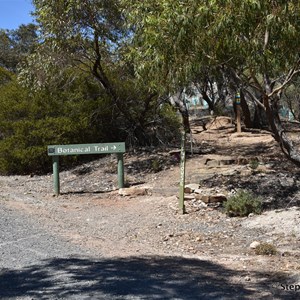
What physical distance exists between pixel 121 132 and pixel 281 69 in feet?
32.0

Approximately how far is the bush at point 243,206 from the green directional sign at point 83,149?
4.01 m

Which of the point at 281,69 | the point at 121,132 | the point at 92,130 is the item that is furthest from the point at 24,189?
the point at 281,69

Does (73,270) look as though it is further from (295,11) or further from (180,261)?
(295,11)

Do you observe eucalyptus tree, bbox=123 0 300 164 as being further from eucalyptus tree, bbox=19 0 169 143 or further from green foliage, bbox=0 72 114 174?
green foliage, bbox=0 72 114 174

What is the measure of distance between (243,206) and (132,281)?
185 inches

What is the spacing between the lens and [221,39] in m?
8.41

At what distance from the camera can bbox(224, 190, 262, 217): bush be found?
9.92m

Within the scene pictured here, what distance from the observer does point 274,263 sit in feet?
22.1

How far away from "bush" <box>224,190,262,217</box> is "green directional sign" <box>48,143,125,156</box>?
158 inches

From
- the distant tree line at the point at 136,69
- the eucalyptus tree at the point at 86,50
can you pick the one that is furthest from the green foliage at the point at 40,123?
the eucalyptus tree at the point at 86,50

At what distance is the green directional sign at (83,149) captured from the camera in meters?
13.0

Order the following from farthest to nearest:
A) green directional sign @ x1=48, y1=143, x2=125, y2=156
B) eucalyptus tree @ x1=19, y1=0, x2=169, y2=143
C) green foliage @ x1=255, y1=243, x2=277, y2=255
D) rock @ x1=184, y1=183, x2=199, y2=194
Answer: eucalyptus tree @ x1=19, y1=0, x2=169, y2=143
green directional sign @ x1=48, y1=143, x2=125, y2=156
rock @ x1=184, y1=183, x2=199, y2=194
green foliage @ x1=255, y1=243, x2=277, y2=255

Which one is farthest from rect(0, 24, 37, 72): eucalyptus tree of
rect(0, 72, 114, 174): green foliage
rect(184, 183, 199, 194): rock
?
rect(184, 183, 199, 194): rock

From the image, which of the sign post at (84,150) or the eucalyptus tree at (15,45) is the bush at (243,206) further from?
the eucalyptus tree at (15,45)
